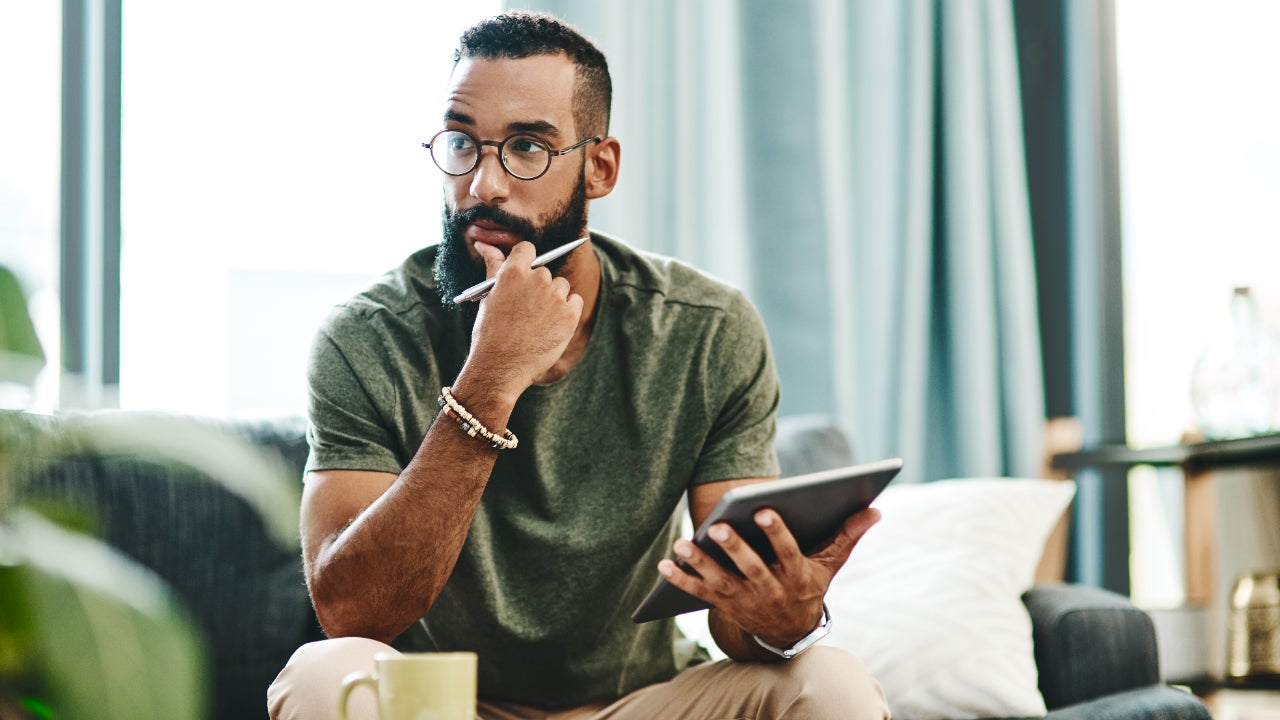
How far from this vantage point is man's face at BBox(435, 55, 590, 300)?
57.2 inches

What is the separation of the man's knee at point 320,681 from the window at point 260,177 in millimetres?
1197

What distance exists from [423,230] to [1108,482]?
1740 millimetres

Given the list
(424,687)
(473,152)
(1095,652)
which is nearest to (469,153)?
(473,152)

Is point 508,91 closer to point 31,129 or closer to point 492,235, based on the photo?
point 492,235

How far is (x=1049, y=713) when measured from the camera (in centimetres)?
163

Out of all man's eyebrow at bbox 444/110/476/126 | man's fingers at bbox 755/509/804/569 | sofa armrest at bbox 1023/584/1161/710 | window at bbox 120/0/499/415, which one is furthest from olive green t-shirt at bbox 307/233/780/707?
window at bbox 120/0/499/415

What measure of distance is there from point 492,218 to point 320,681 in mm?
618

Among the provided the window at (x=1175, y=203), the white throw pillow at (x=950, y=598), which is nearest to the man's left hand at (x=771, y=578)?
the white throw pillow at (x=950, y=598)

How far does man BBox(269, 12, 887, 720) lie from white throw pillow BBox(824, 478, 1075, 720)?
0.33 meters

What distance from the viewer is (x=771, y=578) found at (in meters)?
1.13

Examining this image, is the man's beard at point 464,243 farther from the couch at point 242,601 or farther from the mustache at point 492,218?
the couch at point 242,601

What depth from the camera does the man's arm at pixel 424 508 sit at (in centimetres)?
122

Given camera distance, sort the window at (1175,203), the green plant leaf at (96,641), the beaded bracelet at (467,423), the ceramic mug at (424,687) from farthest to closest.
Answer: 1. the window at (1175,203)
2. the beaded bracelet at (467,423)
3. the ceramic mug at (424,687)
4. the green plant leaf at (96,641)

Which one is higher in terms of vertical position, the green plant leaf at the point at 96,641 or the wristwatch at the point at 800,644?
the green plant leaf at the point at 96,641
